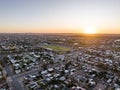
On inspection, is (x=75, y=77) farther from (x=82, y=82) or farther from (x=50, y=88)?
(x=50, y=88)

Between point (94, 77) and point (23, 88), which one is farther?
point (94, 77)

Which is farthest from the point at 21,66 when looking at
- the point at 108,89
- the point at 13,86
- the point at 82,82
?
the point at 108,89

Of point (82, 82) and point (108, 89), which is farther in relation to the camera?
point (82, 82)

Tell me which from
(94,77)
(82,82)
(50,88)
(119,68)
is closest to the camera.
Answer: (50,88)

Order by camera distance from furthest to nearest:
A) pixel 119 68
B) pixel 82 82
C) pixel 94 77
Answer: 1. pixel 119 68
2. pixel 94 77
3. pixel 82 82

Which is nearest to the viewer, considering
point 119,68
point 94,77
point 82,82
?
point 82,82

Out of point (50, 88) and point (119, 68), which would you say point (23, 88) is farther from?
point (119, 68)

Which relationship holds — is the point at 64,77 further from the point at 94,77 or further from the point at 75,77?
the point at 94,77

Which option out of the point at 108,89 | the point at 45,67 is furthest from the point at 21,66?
the point at 108,89

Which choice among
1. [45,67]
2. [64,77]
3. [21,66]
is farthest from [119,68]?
[21,66]
